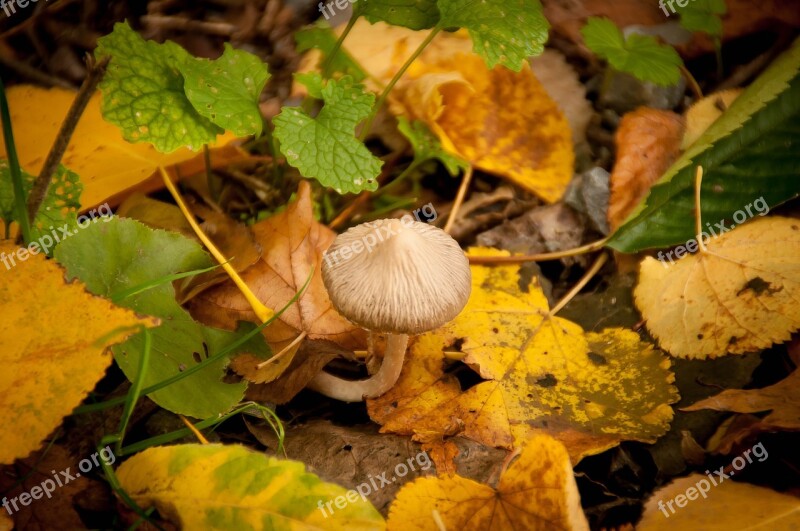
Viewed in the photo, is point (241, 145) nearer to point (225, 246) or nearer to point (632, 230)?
point (225, 246)

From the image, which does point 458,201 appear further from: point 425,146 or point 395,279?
point 395,279

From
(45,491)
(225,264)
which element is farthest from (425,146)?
(45,491)

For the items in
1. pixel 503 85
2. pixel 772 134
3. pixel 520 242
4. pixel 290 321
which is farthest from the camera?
pixel 503 85

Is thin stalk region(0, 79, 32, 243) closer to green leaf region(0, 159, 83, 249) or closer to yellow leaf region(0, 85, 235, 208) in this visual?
green leaf region(0, 159, 83, 249)

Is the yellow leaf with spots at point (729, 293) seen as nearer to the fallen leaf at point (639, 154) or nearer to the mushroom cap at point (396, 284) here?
the fallen leaf at point (639, 154)

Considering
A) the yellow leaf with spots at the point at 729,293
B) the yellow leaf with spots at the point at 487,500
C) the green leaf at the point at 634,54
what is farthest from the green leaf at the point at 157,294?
the green leaf at the point at 634,54

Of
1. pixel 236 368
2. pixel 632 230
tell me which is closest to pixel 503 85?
pixel 632 230
